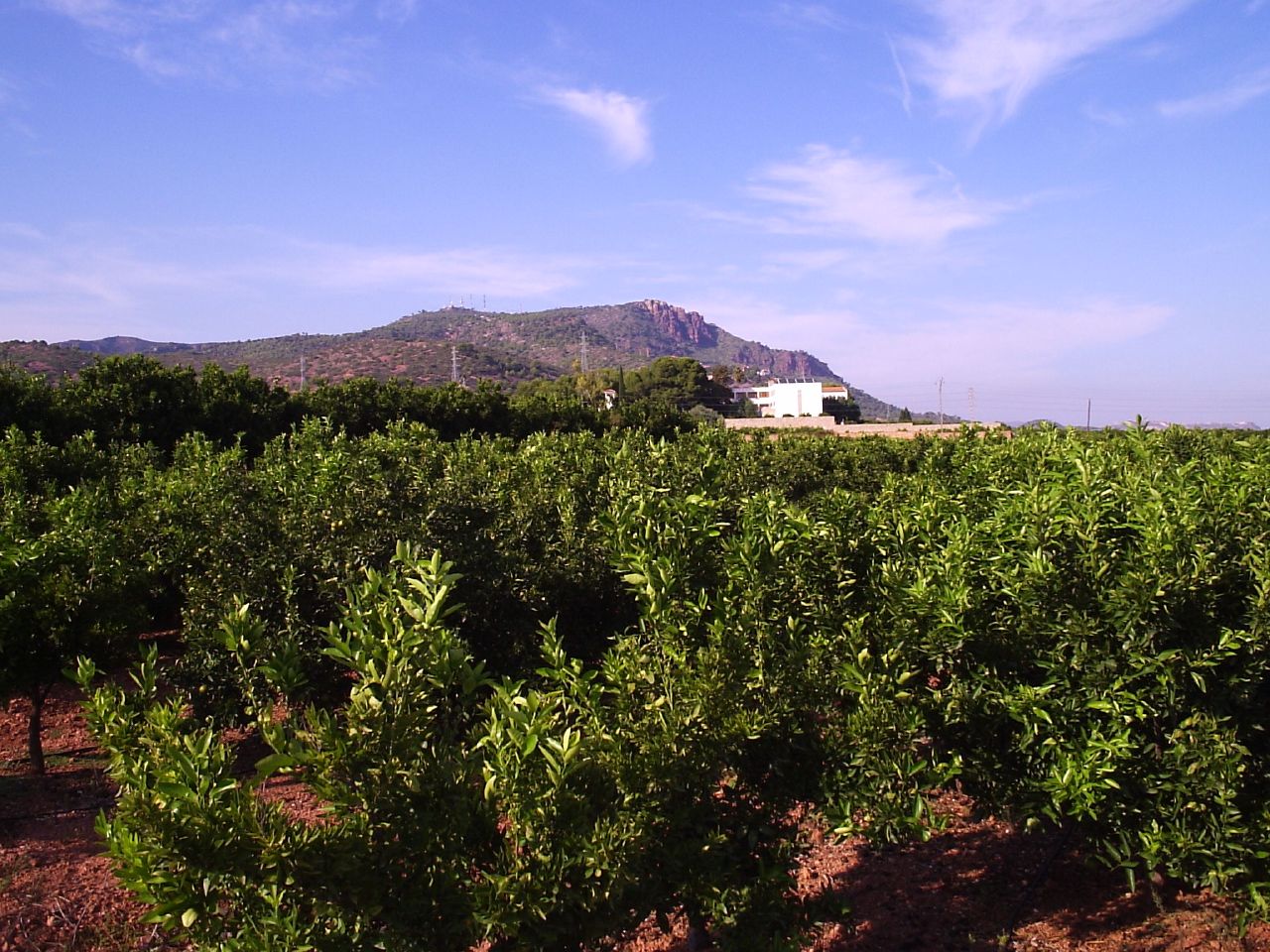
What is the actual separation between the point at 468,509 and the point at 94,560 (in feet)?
11.5

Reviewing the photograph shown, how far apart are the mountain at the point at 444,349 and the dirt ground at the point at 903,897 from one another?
18782 millimetres

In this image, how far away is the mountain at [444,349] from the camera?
79.8 metres

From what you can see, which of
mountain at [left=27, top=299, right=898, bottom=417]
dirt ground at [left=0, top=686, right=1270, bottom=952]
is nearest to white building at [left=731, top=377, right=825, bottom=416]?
mountain at [left=27, top=299, right=898, bottom=417]

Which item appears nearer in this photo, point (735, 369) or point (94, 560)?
point (94, 560)

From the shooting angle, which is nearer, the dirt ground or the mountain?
the dirt ground

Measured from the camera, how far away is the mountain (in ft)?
262

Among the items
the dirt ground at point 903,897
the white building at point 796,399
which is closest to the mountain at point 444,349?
the dirt ground at point 903,897

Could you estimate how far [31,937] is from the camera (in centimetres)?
515

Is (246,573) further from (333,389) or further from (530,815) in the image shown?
(333,389)

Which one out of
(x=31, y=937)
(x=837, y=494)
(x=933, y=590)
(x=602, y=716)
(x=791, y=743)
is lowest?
(x=31, y=937)

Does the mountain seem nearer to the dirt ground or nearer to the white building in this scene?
the dirt ground

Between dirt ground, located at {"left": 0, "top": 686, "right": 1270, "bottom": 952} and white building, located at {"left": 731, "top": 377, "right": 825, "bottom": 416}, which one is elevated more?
white building, located at {"left": 731, "top": 377, "right": 825, "bottom": 416}

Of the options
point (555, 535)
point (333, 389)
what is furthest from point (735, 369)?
point (555, 535)

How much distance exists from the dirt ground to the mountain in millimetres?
18782
